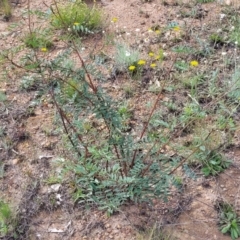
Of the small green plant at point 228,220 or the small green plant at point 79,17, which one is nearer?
the small green plant at point 228,220

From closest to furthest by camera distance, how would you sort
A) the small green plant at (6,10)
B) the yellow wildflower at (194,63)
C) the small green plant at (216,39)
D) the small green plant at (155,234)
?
the small green plant at (155,234) → the yellow wildflower at (194,63) → the small green plant at (216,39) → the small green plant at (6,10)

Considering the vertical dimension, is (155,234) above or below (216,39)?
below

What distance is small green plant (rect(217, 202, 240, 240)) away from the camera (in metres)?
2.34

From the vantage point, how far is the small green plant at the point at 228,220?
2.34 metres

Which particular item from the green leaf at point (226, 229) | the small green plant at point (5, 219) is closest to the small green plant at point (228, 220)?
the green leaf at point (226, 229)

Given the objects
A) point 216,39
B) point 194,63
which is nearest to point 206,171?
point 194,63

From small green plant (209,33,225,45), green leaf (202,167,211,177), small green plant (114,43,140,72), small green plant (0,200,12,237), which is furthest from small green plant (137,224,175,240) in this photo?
small green plant (209,33,225,45)

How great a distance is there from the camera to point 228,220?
2379mm

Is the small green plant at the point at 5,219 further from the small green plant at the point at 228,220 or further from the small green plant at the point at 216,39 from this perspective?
the small green plant at the point at 216,39

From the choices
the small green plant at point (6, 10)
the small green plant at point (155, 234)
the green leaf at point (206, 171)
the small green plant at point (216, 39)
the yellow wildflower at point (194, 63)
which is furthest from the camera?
the small green plant at point (6, 10)

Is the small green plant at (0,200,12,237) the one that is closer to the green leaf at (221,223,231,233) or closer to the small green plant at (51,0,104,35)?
the green leaf at (221,223,231,233)

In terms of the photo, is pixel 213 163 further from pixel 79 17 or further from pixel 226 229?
pixel 79 17

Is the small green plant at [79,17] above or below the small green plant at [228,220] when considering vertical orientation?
above

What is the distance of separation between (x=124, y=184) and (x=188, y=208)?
1.41ft
